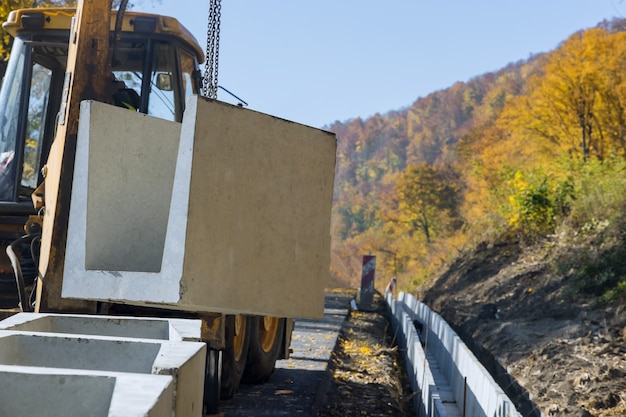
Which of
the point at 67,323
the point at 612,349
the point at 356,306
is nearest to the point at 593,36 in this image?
the point at 356,306

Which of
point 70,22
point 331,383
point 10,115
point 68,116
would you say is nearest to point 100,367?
point 68,116

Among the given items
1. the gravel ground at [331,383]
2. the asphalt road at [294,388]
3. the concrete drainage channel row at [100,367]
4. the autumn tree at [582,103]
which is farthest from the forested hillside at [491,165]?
the concrete drainage channel row at [100,367]

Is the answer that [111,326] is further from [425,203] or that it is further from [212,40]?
[425,203]

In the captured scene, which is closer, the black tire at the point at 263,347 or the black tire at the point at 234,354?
the black tire at the point at 234,354

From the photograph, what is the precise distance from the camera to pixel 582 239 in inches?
643

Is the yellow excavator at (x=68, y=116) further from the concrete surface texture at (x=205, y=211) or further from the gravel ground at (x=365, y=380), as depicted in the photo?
the gravel ground at (x=365, y=380)

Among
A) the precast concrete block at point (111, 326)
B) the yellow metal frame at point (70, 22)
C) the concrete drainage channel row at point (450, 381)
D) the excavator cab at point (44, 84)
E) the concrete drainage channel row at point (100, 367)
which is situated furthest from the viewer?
the yellow metal frame at point (70, 22)

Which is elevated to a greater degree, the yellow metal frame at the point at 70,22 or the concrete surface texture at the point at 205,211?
the yellow metal frame at the point at 70,22

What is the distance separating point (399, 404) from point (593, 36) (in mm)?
33432

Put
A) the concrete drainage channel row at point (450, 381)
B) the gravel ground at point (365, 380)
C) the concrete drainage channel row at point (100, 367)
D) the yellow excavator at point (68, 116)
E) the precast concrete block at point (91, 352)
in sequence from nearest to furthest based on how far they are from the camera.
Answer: the concrete drainage channel row at point (100, 367) → the precast concrete block at point (91, 352) → the yellow excavator at point (68, 116) → the concrete drainage channel row at point (450, 381) → the gravel ground at point (365, 380)

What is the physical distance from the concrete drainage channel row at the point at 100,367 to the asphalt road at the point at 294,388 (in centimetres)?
326

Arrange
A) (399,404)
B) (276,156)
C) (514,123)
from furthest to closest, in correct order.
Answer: (514,123)
(399,404)
(276,156)

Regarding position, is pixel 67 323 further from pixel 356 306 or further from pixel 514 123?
pixel 514 123

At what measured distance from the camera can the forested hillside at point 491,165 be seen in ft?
67.4
